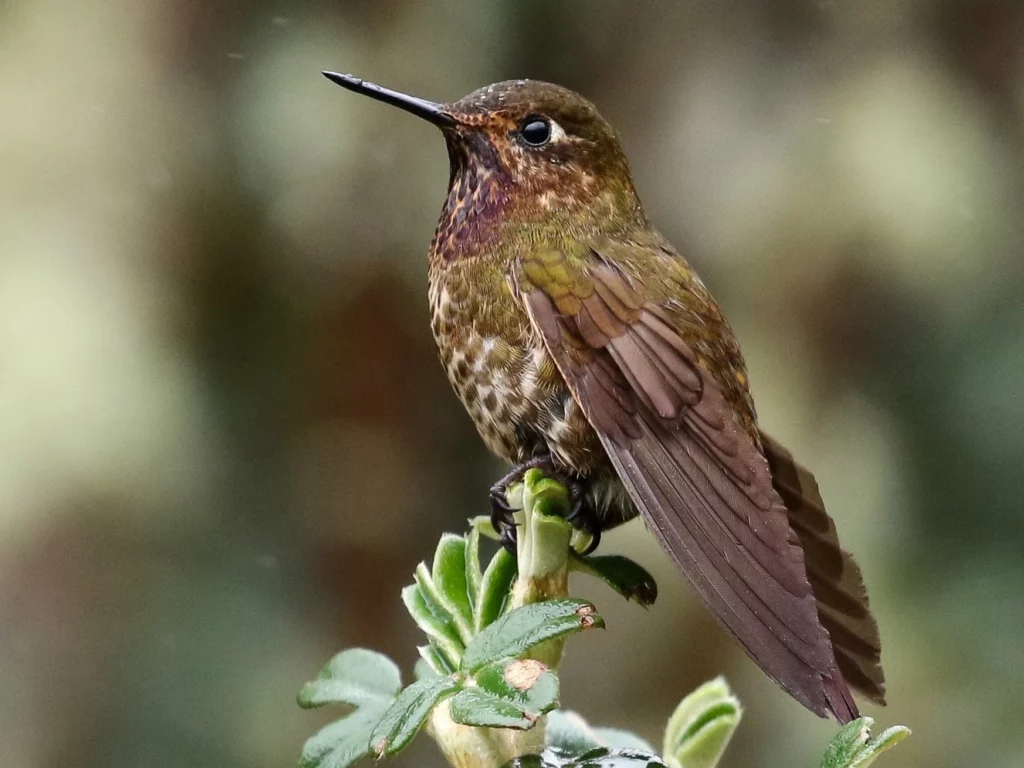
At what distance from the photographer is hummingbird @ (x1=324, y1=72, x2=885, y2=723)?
1.21 meters

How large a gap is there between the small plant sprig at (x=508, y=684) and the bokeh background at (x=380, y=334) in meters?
1.40

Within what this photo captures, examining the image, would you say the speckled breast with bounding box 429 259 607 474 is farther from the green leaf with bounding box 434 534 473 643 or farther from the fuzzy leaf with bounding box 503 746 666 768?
the fuzzy leaf with bounding box 503 746 666 768

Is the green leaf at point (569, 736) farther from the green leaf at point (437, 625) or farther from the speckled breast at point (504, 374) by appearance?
the speckled breast at point (504, 374)

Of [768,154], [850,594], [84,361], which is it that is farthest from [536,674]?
[768,154]

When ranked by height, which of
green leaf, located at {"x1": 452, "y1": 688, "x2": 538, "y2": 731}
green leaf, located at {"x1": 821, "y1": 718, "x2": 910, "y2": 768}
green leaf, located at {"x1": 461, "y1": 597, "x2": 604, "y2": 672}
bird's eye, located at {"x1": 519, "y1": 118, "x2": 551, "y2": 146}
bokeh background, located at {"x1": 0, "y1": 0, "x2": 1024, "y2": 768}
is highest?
bird's eye, located at {"x1": 519, "y1": 118, "x2": 551, "y2": 146}

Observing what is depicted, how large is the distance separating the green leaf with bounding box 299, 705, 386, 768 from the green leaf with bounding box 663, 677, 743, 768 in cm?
24

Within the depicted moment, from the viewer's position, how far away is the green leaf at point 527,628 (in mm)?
867

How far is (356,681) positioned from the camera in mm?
1033

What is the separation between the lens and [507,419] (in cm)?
149

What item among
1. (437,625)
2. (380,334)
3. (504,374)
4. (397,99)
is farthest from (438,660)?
(380,334)

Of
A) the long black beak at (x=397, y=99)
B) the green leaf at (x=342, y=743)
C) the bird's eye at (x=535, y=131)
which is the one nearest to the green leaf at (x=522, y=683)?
the green leaf at (x=342, y=743)

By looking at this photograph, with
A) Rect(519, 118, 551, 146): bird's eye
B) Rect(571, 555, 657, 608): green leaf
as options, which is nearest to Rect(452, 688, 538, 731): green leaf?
Rect(571, 555, 657, 608): green leaf

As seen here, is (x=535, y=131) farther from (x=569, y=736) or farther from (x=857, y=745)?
(x=857, y=745)

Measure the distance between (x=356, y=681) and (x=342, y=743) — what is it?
9cm
